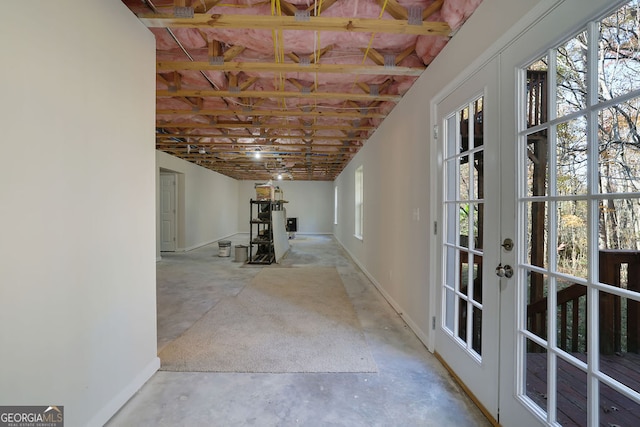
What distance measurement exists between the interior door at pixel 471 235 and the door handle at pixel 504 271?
57 mm

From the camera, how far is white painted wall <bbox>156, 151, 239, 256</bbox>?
718 centimetres

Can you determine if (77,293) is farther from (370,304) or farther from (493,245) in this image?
(370,304)

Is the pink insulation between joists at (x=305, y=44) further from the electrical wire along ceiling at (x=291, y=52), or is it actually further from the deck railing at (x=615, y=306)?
the deck railing at (x=615, y=306)

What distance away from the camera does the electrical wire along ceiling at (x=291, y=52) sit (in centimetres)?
182

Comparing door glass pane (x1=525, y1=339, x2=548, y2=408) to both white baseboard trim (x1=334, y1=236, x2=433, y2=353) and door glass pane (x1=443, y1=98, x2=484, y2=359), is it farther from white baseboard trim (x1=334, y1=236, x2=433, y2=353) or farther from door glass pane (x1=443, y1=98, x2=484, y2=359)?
white baseboard trim (x1=334, y1=236, x2=433, y2=353)

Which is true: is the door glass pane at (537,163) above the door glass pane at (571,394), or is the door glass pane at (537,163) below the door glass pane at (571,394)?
above

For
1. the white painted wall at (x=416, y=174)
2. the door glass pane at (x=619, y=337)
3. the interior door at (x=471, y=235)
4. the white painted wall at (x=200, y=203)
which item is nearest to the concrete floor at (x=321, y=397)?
the interior door at (x=471, y=235)

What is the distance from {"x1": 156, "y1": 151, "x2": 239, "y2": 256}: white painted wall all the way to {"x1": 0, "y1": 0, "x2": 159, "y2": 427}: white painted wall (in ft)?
16.4

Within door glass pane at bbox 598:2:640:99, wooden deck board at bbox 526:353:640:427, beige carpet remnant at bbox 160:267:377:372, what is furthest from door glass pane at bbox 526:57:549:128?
beige carpet remnant at bbox 160:267:377:372

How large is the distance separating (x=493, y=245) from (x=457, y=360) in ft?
2.99

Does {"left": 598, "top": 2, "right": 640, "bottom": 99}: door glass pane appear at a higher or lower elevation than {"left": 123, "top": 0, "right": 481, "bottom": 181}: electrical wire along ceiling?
lower

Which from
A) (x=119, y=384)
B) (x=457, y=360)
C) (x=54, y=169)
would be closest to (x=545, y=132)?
(x=457, y=360)

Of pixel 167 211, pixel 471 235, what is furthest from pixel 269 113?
pixel 167 211

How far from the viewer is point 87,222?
1.37 meters
